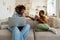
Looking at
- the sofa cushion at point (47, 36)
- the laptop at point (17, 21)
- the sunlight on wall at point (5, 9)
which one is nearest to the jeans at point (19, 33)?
the laptop at point (17, 21)

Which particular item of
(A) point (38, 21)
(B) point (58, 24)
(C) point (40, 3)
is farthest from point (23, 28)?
(C) point (40, 3)

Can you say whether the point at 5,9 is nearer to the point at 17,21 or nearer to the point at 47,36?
the point at 17,21

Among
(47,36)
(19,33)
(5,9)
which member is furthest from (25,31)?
(5,9)

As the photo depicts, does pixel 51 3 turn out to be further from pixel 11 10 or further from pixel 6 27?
pixel 6 27

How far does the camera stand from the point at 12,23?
326 centimetres

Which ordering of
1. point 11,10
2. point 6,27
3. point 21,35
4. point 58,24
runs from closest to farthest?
point 21,35, point 6,27, point 58,24, point 11,10

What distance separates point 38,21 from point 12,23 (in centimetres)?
99

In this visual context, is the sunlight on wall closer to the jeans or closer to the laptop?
the laptop

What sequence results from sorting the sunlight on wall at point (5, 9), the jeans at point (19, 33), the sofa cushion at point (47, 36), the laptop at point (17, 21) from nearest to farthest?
the jeans at point (19, 33)
the sofa cushion at point (47, 36)
the laptop at point (17, 21)
the sunlight on wall at point (5, 9)

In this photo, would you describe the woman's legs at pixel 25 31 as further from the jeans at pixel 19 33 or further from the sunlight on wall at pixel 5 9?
the sunlight on wall at pixel 5 9

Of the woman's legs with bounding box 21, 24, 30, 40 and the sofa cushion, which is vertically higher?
the woman's legs with bounding box 21, 24, 30, 40

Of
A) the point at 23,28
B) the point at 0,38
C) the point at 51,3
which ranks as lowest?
the point at 0,38

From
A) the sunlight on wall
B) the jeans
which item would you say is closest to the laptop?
the jeans

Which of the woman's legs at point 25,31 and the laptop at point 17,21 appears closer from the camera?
the woman's legs at point 25,31
